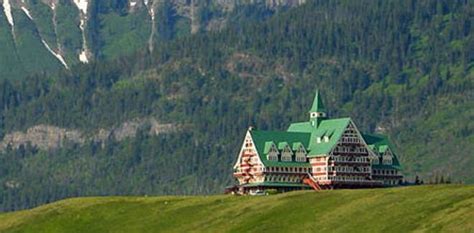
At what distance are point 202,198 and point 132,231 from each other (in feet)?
49.0

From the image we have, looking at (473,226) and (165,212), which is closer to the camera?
(473,226)

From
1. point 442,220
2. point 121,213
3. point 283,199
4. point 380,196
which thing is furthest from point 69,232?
point 442,220

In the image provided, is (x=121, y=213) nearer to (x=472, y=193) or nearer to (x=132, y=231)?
(x=132, y=231)

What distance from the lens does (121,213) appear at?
598 feet

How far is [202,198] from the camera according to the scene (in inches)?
7269

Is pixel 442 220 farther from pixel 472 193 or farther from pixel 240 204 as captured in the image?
pixel 240 204

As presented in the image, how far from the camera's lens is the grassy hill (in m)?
148

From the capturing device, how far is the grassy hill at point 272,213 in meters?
148

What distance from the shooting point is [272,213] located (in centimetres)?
16400

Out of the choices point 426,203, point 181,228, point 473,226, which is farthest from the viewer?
point 181,228

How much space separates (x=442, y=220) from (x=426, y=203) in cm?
880

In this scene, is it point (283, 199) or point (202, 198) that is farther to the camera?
point (202, 198)

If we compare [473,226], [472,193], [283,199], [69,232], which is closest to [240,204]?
[283,199]

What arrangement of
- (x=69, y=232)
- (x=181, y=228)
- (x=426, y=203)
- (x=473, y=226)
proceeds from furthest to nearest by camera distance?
(x=69, y=232) → (x=181, y=228) → (x=426, y=203) → (x=473, y=226)
